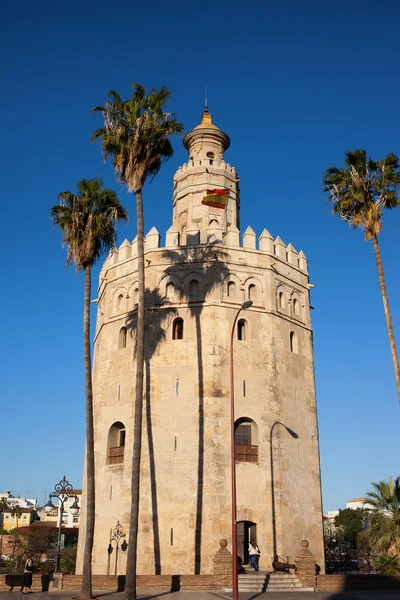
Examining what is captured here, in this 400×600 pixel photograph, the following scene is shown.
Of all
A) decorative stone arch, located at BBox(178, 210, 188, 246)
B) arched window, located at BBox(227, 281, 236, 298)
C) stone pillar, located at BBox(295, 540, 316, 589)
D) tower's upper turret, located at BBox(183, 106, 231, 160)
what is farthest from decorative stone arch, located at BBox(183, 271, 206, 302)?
stone pillar, located at BBox(295, 540, 316, 589)

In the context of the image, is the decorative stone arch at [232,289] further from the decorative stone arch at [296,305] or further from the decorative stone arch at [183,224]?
the decorative stone arch at [183,224]

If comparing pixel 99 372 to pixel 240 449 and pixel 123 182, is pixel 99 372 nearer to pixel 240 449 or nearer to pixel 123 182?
pixel 240 449

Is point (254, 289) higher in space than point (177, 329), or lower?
higher

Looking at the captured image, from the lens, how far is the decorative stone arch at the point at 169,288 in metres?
28.4

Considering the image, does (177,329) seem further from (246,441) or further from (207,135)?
(207,135)

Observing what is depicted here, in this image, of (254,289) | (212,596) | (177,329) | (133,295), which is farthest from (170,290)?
(212,596)

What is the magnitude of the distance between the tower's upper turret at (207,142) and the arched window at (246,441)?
16.8 metres

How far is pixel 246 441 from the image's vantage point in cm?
2652

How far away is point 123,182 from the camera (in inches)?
880

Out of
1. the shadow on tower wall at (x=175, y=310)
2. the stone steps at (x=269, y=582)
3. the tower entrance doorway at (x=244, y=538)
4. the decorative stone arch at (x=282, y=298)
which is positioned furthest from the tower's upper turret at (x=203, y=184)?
the stone steps at (x=269, y=582)

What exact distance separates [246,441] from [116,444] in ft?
21.0

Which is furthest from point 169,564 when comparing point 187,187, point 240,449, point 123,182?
point 187,187

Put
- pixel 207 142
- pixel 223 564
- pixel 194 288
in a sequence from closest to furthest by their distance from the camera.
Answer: pixel 223 564 < pixel 194 288 < pixel 207 142

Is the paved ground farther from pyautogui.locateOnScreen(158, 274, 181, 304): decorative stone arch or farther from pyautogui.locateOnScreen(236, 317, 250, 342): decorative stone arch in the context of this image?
pyautogui.locateOnScreen(158, 274, 181, 304): decorative stone arch
